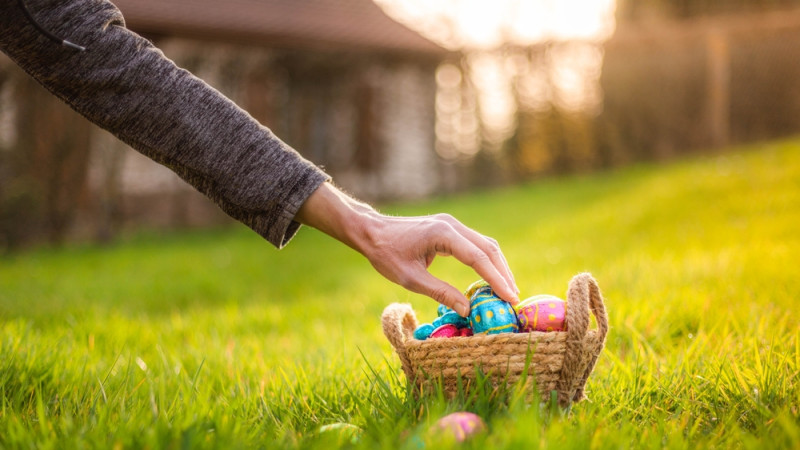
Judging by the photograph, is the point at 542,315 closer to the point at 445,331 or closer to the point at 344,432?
the point at 445,331

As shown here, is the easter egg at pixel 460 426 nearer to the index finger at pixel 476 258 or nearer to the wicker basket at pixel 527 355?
the wicker basket at pixel 527 355

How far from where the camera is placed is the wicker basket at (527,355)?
70.7 inches

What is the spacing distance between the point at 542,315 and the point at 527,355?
24 centimetres

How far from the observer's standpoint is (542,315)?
1.98m

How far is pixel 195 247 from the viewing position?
9211 mm

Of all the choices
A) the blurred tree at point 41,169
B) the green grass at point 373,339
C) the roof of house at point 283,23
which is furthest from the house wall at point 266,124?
the green grass at point 373,339

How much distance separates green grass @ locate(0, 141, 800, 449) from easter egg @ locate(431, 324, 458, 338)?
22 centimetres

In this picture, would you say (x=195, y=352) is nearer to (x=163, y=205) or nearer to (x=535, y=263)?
(x=535, y=263)

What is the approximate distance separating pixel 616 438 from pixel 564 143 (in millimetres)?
12698

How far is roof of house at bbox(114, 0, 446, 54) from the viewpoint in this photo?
39.0 ft

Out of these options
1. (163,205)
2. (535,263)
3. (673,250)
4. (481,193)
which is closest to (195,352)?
(535,263)

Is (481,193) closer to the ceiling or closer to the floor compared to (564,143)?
closer to the floor

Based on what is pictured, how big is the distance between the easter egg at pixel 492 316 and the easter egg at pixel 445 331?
10 centimetres

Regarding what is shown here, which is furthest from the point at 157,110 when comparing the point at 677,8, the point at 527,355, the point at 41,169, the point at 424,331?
the point at 677,8
